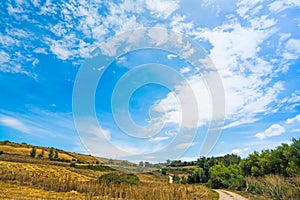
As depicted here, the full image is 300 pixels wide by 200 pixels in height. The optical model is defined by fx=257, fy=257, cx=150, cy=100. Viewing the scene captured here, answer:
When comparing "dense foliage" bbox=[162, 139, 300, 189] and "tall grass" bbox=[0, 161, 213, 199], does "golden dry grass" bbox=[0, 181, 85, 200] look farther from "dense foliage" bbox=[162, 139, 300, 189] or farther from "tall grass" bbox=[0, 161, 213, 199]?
"dense foliage" bbox=[162, 139, 300, 189]

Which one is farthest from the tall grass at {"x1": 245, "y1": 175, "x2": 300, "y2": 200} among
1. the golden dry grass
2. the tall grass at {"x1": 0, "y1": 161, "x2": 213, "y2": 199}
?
the golden dry grass

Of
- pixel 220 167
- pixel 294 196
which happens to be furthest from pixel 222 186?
pixel 294 196

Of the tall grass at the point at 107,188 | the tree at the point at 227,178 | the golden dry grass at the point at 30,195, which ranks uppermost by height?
the tree at the point at 227,178

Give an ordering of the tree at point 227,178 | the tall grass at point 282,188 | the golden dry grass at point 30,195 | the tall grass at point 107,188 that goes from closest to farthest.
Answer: the golden dry grass at point 30,195
the tall grass at point 107,188
the tall grass at point 282,188
the tree at point 227,178

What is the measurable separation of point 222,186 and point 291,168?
46.5 feet

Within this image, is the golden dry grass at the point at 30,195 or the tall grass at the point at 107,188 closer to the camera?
the golden dry grass at the point at 30,195

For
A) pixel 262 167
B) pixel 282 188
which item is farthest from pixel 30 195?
pixel 262 167

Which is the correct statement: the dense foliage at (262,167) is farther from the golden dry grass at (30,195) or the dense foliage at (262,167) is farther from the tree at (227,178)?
the golden dry grass at (30,195)

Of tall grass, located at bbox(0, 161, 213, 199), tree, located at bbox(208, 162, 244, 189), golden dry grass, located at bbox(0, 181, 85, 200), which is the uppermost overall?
tree, located at bbox(208, 162, 244, 189)

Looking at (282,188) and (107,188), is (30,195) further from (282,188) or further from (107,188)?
(282,188)

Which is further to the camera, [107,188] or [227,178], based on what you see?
[227,178]

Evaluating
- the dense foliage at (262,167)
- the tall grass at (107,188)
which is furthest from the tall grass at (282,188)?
the tall grass at (107,188)

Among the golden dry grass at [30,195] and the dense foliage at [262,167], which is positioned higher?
the dense foliage at [262,167]

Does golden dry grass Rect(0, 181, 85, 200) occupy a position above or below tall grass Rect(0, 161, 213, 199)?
below
